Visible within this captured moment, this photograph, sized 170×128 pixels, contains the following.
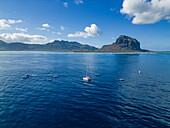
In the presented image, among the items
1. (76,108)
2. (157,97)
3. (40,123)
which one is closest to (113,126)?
(76,108)

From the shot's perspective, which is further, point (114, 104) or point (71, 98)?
point (71, 98)

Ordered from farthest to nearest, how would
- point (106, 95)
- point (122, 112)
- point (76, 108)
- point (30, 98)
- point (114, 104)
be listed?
1. point (106, 95)
2. point (30, 98)
3. point (114, 104)
4. point (76, 108)
5. point (122, 112)

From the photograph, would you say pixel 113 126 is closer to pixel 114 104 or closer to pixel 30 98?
pixel 114 104

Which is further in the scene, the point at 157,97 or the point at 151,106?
the point at 157,97

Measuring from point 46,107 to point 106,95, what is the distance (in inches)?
785

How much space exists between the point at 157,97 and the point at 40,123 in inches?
1424

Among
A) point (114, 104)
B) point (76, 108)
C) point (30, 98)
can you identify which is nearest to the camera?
point (76, 108)

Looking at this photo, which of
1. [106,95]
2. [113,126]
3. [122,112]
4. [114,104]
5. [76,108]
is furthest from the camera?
[106,95]

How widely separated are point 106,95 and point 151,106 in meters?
13.5

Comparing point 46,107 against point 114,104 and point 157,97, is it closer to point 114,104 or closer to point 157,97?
point 114,104

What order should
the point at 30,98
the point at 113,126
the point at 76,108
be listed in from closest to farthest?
the point at 113,126 < the point at 76,108 < the point at 30,98

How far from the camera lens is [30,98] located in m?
35.1

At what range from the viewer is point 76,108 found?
2923 cm

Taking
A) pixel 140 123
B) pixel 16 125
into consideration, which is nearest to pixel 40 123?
pixel 16 125
